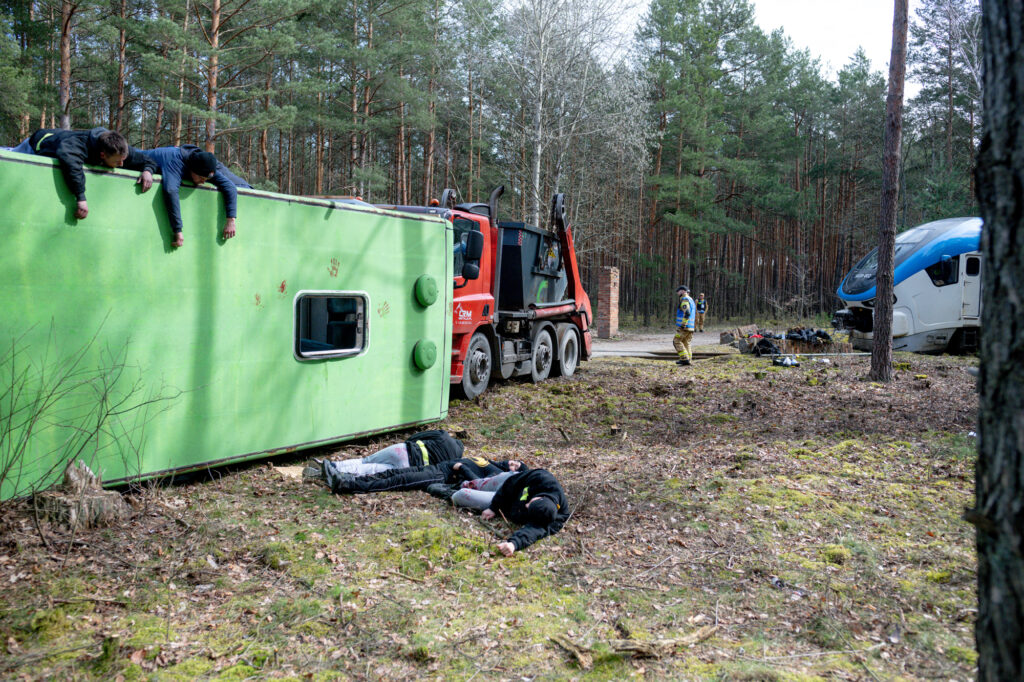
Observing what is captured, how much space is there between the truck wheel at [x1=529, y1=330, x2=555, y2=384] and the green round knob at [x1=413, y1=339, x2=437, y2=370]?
4287mm

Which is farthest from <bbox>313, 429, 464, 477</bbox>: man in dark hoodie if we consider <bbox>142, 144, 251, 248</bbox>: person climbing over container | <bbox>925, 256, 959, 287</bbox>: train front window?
<bbox>925, 256, 959, 287</bbox>: train front window

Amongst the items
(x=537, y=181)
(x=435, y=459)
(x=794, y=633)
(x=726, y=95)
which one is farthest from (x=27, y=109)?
(x=726, y=95)

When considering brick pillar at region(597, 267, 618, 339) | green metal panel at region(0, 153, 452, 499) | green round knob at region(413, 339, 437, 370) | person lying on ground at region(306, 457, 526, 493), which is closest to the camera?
green metal panel at region(0, 153, 452, 499)

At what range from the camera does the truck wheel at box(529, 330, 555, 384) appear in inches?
485

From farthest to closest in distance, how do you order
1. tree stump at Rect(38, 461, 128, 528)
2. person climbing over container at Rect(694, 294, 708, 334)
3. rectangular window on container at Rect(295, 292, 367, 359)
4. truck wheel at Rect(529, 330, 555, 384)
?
person climbing over container at Rect(694, 294, 708, 334) → truck wheel at Rect(529, 330, 555, 384) → rectangular window on container at Rect(295, 292, 367, 359) → tree stump at Rect(38, 461, 128, 528)

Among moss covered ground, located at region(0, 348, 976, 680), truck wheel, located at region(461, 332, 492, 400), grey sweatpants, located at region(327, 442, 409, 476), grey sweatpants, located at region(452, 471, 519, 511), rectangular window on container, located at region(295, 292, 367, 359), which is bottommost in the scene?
moss covered ground, located at region(0, 348, 976, 680)

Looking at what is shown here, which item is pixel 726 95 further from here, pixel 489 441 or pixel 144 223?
pixel 144 223

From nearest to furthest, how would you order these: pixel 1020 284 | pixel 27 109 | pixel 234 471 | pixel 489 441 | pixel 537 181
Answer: pixel 1020 284, pixel 234 471, pixel 489 441, pixel 27 109, pixel 537 181

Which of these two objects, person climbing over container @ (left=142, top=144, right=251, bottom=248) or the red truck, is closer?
person climbing over container @ (left=142, top=144, right=251, bottom=248)

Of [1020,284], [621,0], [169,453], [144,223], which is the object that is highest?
[621,0]

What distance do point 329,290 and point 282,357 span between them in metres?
0.85

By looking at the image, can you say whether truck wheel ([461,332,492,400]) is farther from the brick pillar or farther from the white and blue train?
the brick pillar

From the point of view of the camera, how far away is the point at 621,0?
74.1 ft

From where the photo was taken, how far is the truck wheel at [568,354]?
1320cm
